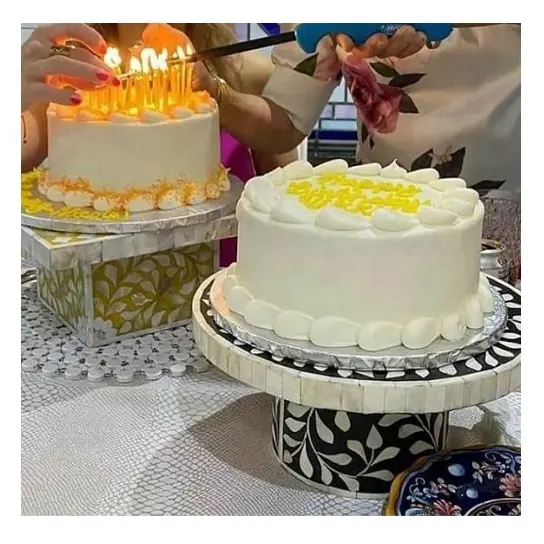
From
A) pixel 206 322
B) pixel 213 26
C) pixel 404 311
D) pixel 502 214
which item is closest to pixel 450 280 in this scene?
pixel 404 311

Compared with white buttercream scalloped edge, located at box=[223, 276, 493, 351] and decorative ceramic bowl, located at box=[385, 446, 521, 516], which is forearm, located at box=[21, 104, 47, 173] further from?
decorative ceramic bowl, located at box=[385, 446, 521, 516]

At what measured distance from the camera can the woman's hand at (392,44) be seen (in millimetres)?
1249

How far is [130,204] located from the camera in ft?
3.97

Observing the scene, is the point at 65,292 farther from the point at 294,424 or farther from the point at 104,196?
the point at 294,424

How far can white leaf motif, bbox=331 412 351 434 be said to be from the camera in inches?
36.8

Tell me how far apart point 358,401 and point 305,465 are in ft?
0.61

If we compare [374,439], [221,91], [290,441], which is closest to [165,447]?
[290,441]

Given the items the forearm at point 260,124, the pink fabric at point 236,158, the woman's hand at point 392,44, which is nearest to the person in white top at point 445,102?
the woman's hand at point 392,44

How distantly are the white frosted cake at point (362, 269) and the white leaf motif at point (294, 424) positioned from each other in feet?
0.44

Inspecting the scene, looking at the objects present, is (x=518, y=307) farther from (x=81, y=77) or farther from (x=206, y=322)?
(x=81, y=77)

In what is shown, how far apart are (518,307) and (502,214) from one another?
34 cm

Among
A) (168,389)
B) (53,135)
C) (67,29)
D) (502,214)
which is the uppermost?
(67,29)

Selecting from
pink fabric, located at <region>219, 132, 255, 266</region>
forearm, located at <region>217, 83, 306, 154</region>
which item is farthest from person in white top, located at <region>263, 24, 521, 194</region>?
pink fabric, located at <region>219, 132, 255, 266</region>

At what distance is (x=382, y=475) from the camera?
94cm
